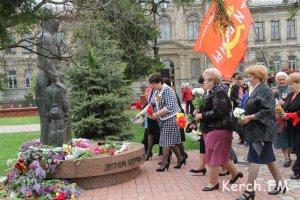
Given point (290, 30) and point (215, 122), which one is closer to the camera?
point (215, 122)

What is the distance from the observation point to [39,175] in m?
5.98

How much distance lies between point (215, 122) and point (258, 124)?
665 mm

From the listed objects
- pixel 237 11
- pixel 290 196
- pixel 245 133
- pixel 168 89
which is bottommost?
pixel 290 196

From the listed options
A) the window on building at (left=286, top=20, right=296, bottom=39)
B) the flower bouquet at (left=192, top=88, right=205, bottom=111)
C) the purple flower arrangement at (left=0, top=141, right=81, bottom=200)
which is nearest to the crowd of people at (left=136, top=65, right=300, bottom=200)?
the flower bouquet at (left=192, top=88, right=205, bottom=111)

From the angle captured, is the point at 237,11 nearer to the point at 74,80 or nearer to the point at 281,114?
the point at 281,114

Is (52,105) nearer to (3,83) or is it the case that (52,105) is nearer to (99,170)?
(99,170)

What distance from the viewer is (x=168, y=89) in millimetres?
7625

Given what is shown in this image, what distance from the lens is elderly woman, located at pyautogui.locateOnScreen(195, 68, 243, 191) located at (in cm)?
571

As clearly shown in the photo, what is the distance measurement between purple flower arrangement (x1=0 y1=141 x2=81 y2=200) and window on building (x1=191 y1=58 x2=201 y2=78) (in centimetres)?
4578

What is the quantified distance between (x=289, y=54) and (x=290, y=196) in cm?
4950

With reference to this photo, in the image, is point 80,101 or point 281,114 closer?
point 281,114

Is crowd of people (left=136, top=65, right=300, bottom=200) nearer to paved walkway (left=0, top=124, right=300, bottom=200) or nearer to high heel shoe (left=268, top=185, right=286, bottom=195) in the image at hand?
high heel shoe (left=268, top=185, right=286, bottom=195)

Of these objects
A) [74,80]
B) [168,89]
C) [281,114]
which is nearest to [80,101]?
[74,80]

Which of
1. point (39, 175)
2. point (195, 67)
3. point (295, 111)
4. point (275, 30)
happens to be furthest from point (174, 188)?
point (275, 30)
